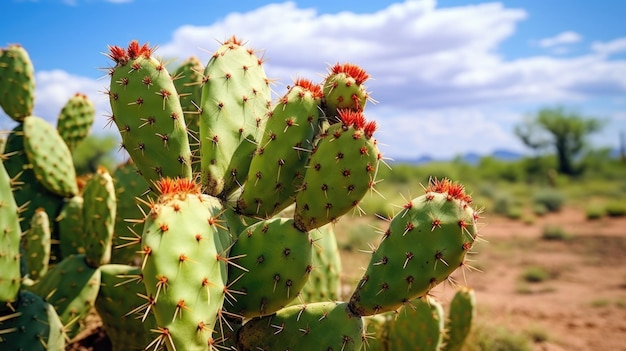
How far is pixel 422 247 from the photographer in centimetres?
204

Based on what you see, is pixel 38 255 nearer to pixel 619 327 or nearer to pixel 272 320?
pixel 272 320

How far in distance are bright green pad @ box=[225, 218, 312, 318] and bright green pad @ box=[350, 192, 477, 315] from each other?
0.94 feet

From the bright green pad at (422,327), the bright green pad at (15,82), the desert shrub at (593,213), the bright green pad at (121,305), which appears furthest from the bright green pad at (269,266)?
the desert shrub at (593,213)

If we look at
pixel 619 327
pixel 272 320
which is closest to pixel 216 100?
pixel 272 320

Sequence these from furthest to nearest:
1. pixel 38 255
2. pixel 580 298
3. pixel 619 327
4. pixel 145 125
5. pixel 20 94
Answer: pixel 580 298, pixel 619 327, pixel 20 94, pixel 38 255, pixel 145 125

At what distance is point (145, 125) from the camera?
224 centimetres

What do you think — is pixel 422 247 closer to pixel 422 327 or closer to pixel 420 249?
pixel 420 249

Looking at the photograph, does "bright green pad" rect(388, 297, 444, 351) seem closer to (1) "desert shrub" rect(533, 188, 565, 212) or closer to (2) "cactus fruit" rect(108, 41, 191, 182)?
(2) "cactus fruit" rect(108, 41, 191, 182)

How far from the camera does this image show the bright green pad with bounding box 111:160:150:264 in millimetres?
3498

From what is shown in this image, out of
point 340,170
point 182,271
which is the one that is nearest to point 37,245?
point 182,271

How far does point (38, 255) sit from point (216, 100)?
5.37 feet

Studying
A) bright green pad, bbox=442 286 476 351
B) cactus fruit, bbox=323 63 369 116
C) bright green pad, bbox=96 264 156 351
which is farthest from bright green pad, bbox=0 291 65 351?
bright green pad, bbox=442 286 476 351

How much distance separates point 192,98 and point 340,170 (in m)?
1.45

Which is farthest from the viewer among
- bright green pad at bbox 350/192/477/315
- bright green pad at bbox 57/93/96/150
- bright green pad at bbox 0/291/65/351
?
bright green pad at bbox 57/93/96/150
